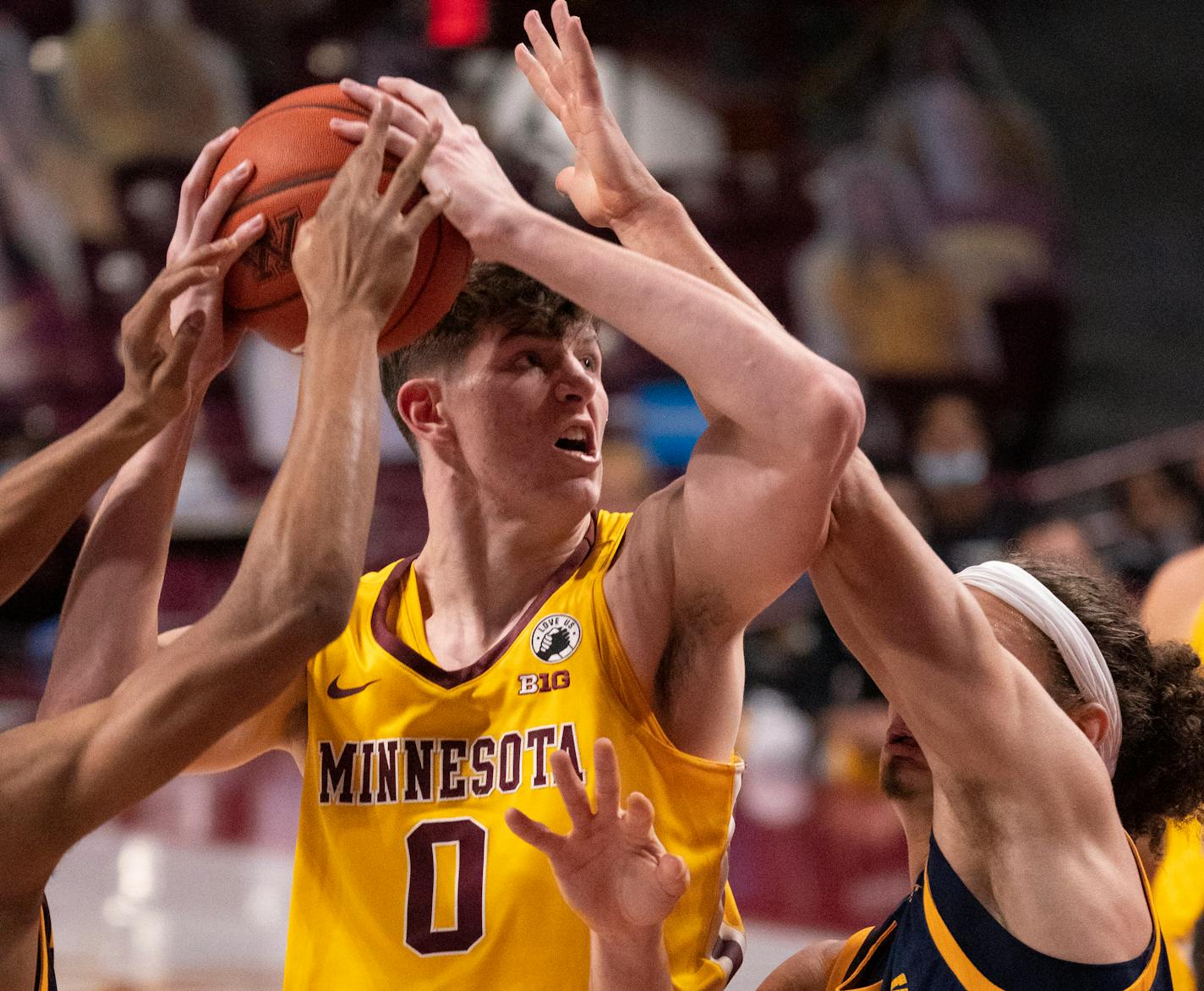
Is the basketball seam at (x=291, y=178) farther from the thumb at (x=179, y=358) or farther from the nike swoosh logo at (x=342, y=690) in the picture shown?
the nike swoosh logo at (x=342, y=690)

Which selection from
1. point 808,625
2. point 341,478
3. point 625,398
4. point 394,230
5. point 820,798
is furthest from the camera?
point 625,398

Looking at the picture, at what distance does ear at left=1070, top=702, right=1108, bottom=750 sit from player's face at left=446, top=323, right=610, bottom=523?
911 millimetres

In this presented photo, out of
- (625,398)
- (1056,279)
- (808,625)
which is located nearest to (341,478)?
(808,625)

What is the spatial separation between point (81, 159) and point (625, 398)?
6.63 m

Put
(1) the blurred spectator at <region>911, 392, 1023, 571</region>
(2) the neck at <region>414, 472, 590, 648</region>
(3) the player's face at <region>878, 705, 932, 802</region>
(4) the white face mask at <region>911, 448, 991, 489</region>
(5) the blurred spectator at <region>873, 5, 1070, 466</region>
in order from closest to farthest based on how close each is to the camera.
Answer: (3) the player's face at <region>878, 705, 932, 802</region>, (2) the neck at <region>414, 472, 590, 648</region>, (1) the blurred spectator at <region>911, 392, 1023, 571</region>, (4) the white face mask at <region>911, 448, 991, 489</region>, (5) the blurred spectator at <region>873, 5, 1070, 466</region>

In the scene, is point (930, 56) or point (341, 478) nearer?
point (341, 478)

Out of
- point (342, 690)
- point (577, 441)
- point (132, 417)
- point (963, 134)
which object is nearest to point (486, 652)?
point (342, 690)

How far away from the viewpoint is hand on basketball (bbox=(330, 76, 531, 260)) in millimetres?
2279

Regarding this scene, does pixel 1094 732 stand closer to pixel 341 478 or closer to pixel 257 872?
pixel 341 478

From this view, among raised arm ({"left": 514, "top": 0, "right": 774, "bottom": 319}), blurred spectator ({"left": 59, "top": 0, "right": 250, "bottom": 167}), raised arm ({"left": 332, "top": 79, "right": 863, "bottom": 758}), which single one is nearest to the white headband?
raised arm ({"left": 332, "top": 79, "right": 863, "bottom": 758})

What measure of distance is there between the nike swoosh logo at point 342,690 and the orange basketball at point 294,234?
62cm

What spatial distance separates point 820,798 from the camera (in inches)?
331

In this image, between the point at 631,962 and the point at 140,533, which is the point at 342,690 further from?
the point at 631,962

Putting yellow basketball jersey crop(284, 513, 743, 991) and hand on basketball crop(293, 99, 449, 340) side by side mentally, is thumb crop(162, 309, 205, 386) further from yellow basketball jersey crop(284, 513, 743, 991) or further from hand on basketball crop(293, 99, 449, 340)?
yellow basketball jersey crop(284, 513, 743, 991)
